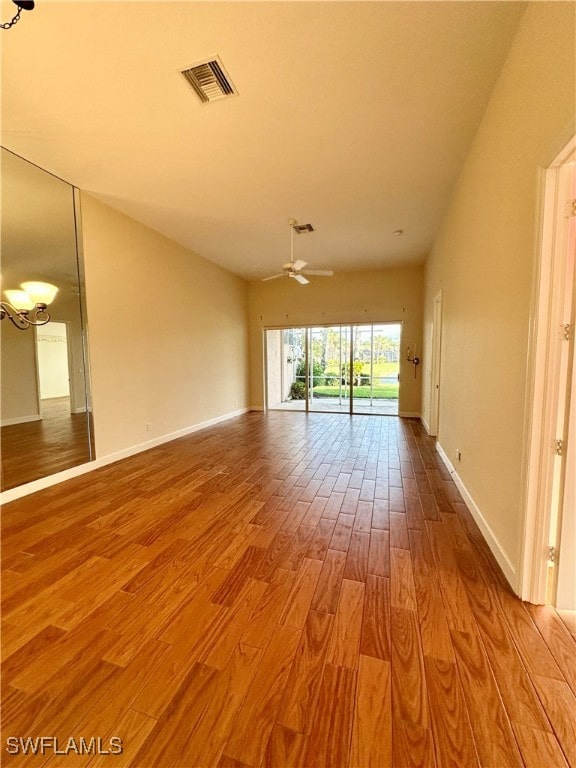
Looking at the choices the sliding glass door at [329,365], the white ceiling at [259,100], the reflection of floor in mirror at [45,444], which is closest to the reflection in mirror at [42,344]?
the reflection of floor in mirror at [45,444]

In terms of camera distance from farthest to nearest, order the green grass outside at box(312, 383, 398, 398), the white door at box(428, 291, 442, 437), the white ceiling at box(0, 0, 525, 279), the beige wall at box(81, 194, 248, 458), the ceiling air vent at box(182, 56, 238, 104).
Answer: the green grass outside at box(312, 383, 398, 398), the white door at box(428, 291, 442, 437), the beige wall at box(81, 194, 248, 458), the ceiling air vent at box(182, 56, 238, 104), the white ceiling at box(0, 0, 525, 279)

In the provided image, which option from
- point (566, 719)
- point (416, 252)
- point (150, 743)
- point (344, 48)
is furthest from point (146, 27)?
point (416, 252)

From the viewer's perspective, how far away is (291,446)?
15.9ft

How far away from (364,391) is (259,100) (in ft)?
21.2

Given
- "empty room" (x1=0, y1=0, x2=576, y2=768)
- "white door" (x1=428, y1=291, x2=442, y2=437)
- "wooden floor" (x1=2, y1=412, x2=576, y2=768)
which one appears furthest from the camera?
"white door" (x1=428, y1=291, x2=442, y2=437)

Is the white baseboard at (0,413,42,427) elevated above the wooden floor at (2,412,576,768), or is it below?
above

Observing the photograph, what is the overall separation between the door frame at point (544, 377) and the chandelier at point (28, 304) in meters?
4.33

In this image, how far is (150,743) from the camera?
3.54 feet

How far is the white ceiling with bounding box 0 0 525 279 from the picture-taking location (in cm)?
183

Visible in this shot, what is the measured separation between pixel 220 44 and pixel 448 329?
11.2 ft

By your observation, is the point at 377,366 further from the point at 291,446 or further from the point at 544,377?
the point at 544,377

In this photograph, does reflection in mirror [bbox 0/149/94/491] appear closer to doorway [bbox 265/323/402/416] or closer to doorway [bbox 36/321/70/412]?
doorway [bbox 36/321/70/412]

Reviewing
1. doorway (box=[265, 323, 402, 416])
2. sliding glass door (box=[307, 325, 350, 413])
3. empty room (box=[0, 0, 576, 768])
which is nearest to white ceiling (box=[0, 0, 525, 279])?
empty room (box=[0, 0, 576, 768])

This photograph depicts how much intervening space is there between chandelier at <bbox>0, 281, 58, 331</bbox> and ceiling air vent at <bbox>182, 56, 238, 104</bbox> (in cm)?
252
